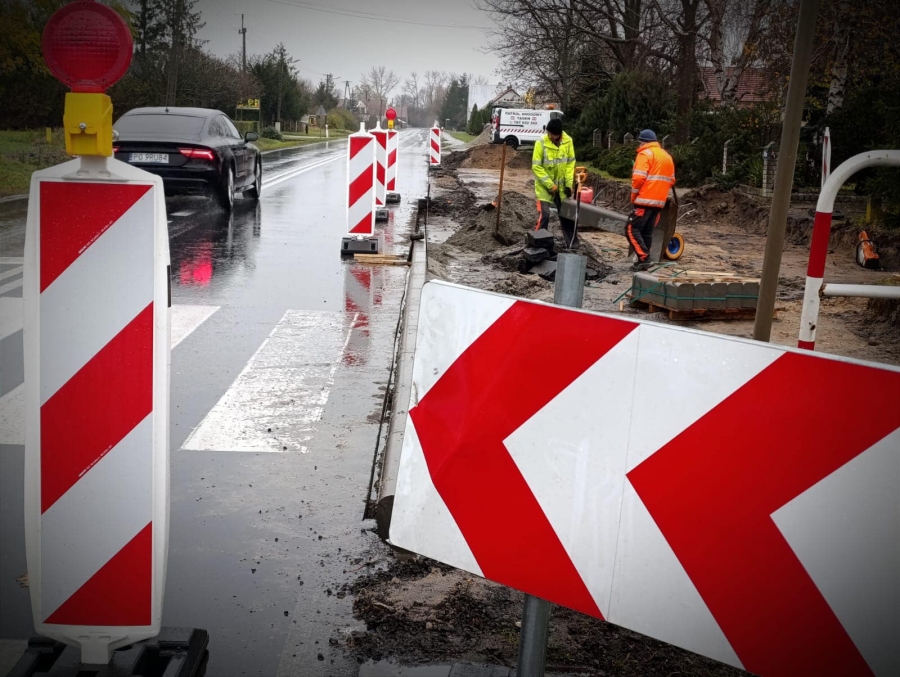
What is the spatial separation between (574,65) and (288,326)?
45.1 m

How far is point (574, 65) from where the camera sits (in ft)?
166

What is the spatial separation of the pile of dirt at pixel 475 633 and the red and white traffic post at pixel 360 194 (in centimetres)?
907

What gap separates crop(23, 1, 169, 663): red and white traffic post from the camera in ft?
8.79

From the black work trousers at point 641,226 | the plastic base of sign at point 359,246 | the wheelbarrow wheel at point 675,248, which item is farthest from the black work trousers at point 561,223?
the plastic base of sign at point 359,246

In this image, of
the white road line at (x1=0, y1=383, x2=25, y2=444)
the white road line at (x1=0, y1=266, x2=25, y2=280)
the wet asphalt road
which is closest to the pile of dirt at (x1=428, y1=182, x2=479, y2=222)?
the wet asphalt road

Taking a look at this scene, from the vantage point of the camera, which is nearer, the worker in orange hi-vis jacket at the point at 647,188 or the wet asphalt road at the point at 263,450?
the wet asphalt road at the point at 263,450

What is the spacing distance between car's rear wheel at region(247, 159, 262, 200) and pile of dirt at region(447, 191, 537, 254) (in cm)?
465

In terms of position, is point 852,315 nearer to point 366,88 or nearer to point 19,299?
point 19,299

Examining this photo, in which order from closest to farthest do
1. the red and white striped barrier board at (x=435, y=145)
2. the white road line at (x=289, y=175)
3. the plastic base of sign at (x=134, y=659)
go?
the plastic base of sign at (x=134, y=659) → the white road line at (x=289, y=175) → the red and white striped barrier board at (x=435, y=145)

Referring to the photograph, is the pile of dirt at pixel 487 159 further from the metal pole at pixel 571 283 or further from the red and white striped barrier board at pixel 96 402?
the metal pole at pixel 571 283

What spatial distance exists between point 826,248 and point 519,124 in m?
47.2

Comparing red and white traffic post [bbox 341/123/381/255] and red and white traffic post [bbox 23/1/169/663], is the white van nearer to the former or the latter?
red and white traffic post [bbox 341/123/381/255]

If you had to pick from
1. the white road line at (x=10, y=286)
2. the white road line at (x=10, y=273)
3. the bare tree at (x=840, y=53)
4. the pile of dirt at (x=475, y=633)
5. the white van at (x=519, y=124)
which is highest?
the bare tree at (x=840, y=53)

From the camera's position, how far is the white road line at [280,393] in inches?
223
